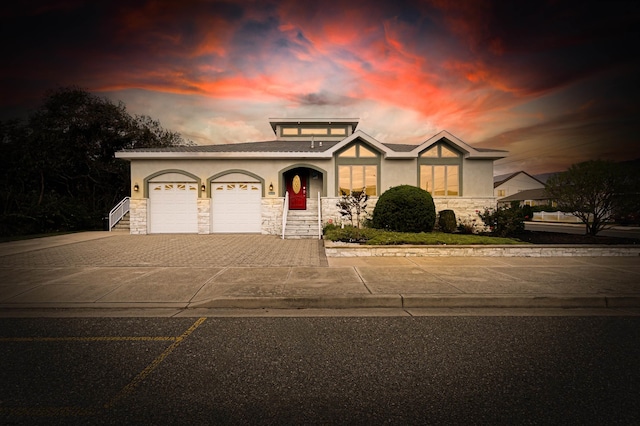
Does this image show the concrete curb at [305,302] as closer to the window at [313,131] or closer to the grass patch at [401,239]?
the grass patch at [401,239]

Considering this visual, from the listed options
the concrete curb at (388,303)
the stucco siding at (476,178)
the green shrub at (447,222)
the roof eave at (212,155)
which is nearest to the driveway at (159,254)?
the concrete curb at (388,303)

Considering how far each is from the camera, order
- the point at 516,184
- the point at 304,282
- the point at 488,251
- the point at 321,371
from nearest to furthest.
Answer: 1. the point at 321,371
2. the point at 304,282
3. the point at 488,251
4. the point at 516,184

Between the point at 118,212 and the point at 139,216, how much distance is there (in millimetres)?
2799

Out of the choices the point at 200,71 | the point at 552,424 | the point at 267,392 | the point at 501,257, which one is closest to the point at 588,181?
the point at 501,257

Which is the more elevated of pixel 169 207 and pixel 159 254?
pixel 169 207

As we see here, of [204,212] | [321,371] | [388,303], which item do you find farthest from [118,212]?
[321,371]

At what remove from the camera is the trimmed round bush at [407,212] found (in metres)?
12.9

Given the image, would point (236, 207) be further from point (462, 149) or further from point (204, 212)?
point (462, 149)

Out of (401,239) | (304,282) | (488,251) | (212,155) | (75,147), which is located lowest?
(304,282)

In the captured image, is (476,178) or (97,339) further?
(476,178)

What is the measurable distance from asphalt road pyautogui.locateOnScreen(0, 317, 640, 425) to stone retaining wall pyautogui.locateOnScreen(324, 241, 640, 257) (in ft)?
16.4

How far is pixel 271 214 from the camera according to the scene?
16594mm

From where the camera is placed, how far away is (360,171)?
673 inches

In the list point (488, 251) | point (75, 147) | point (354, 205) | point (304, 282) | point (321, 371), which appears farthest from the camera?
point (75, 147)
